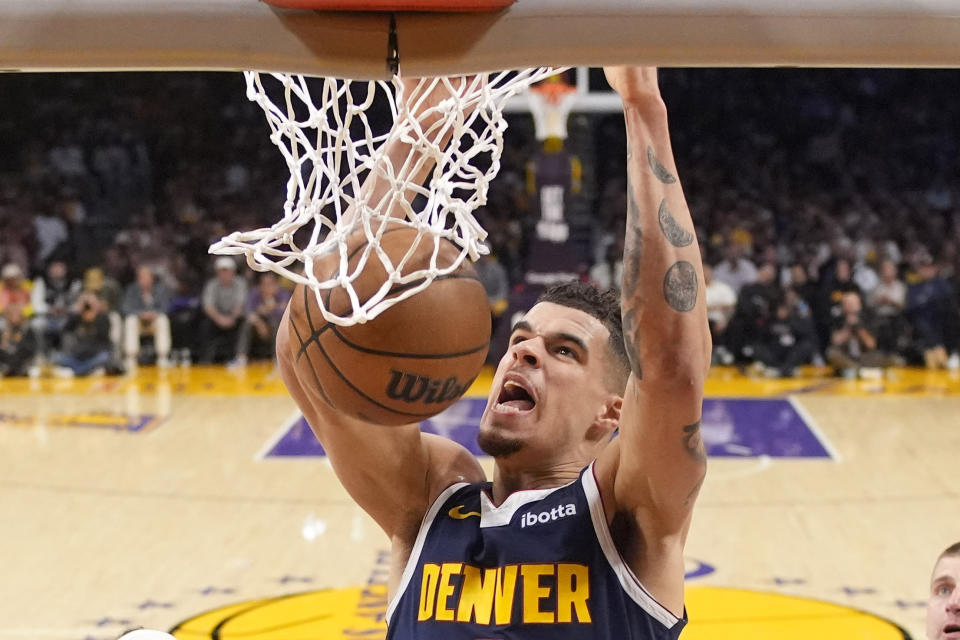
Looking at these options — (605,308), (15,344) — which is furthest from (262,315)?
(605,308)

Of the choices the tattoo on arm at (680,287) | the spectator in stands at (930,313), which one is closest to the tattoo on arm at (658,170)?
the tattoo on arm at (680,287)

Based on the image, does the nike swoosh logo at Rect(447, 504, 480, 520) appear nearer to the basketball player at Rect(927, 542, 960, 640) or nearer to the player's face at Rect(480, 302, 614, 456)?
the player's face at Rect(480, 302, 614, 456)

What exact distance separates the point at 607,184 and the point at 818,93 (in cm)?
329

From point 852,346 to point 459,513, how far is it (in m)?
9.78

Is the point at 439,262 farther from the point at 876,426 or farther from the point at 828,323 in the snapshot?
the point at 828,323

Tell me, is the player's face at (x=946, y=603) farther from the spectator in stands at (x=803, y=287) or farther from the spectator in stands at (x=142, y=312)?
the spectator in stands at (x=142, y=312)

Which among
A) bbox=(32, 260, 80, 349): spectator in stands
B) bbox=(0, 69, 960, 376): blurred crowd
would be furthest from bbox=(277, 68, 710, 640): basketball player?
bbox=(32, 260, 80, 349): spectator in stands

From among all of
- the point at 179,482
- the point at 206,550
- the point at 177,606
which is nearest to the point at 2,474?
the point at 179,482

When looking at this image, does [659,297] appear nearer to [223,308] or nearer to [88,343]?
[223,308]

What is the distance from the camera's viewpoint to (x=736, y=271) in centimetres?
1260

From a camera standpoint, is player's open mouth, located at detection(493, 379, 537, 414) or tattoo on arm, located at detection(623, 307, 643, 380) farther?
player's open mouth, located at detection(493, 379, 537, 414)

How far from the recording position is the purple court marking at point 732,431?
8648 mm

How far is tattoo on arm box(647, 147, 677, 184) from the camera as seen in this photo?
2.28 meters

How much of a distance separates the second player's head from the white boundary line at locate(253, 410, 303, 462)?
19.2 ft
